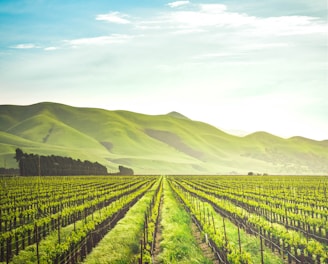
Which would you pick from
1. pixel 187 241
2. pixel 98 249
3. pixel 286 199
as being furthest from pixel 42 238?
pixel 286 199

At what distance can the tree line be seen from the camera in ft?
324

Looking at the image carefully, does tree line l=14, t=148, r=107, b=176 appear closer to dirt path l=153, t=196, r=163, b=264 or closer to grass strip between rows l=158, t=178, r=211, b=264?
dirt path l=153, t=196, r=163, b=264

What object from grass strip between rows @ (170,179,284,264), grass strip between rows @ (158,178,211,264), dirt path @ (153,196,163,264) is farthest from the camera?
dirt path @ (153,196,163,264)

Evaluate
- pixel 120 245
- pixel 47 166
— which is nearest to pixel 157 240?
pixel 120 245

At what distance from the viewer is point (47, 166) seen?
104000mm

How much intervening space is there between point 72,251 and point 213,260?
20.2 feet

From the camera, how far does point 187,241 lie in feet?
60.8

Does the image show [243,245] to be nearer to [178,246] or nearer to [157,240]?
[178,246]

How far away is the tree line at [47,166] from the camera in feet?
324

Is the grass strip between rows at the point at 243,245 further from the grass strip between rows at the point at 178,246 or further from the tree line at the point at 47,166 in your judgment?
the tree line at the point at 47,166

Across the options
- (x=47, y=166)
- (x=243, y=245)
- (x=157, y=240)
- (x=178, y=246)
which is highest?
(x=47, y=166)

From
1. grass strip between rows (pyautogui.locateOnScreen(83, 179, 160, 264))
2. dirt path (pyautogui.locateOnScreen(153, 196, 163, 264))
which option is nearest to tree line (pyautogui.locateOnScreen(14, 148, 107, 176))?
dirt path (pyautogui.locateOnScreen(153, 196, 163, 264))

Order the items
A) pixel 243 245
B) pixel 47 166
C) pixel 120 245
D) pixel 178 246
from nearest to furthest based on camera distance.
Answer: pixel 178 246 < pixel 120 245 < pixel 243 245 < pixel 47 166

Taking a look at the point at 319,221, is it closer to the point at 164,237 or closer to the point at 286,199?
the point at 164,237
